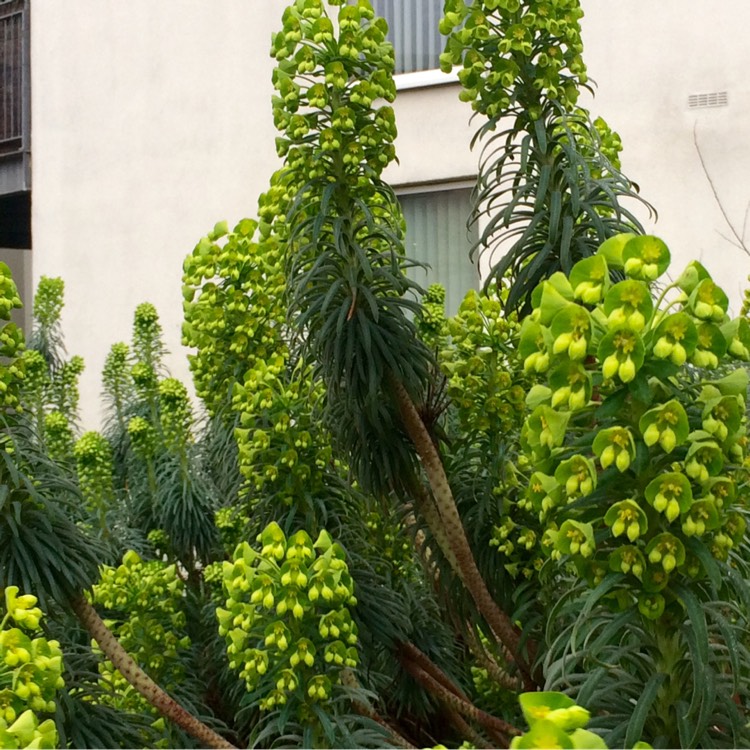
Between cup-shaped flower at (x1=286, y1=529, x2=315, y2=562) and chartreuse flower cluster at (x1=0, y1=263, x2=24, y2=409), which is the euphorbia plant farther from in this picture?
chartreuse flower cluster at (x1=0, y1=263, x2=24, y2=409)

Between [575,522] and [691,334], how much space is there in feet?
1.12

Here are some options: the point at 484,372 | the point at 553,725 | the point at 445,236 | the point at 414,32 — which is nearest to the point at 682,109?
the point at 445,236

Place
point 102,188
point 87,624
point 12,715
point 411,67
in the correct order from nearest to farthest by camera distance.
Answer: point 12,715 → point 87,624 → point 411,67 → point 102,188

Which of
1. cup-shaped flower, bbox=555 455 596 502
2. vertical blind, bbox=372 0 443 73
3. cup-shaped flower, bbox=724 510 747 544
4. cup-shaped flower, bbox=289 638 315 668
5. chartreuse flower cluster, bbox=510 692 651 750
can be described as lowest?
cup-shaped flower, bbox=289 638 315 668

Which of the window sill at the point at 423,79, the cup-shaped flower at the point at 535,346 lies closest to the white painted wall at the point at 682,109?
the window sill at the point at 423,79

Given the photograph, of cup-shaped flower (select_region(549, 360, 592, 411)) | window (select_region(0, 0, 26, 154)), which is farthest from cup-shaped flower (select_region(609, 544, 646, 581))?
window (select_region(0, 0, 26, 154))

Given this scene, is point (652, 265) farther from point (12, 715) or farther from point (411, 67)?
point (411, 67)

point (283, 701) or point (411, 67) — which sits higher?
point (411, 67)

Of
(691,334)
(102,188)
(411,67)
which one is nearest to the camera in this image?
(691,334)

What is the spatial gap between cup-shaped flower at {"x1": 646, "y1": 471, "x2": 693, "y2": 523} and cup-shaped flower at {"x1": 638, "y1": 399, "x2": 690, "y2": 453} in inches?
1.7

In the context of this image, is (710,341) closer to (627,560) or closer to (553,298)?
(553,298)

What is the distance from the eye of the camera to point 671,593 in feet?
6.15

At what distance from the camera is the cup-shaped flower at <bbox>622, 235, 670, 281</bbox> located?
179 cm

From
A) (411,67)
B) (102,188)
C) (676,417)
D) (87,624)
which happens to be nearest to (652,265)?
(676,417)
